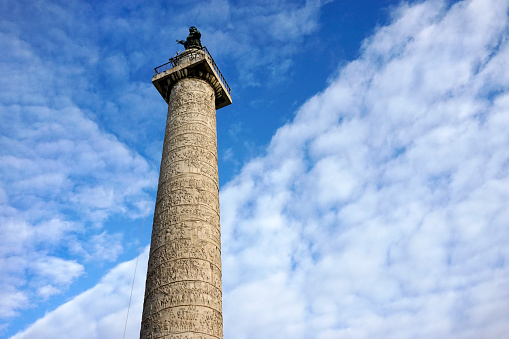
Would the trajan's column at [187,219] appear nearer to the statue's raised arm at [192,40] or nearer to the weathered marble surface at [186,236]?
→ the weathered marble surface at [186,236]

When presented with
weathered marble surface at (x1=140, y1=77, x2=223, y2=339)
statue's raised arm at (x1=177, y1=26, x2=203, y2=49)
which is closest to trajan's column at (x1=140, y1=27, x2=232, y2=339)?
weathered marble surface at (x1=140, y1=77, x2=223, y2=339)

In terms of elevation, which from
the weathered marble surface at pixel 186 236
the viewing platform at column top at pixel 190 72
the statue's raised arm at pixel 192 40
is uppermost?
the statue's raised arm at pixel 192 40

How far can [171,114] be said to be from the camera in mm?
10219

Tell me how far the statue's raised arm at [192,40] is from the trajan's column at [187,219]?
3.16ft

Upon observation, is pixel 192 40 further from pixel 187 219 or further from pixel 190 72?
pixel 187 219

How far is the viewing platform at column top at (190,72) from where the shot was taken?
10.7 meters

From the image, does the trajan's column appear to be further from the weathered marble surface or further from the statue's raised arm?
the statue's raised arm

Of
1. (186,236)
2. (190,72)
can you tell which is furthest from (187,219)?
(190,72)

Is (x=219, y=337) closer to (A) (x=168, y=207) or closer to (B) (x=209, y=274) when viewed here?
(B) (x=209, y=274)

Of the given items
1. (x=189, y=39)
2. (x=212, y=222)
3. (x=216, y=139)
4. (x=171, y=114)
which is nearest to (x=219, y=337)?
(x=212, y=222)

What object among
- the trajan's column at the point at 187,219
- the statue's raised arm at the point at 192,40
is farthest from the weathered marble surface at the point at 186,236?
the statue's raised arm at the point at 192,40

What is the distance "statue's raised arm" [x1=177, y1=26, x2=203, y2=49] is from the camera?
11977mm

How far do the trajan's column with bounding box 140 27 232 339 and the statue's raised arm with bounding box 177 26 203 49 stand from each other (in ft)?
3.16

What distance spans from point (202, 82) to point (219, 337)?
629 cm
